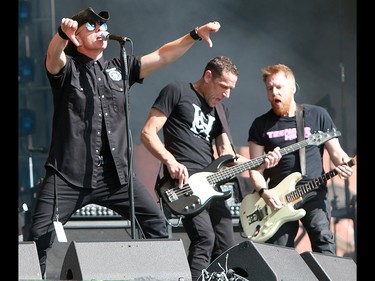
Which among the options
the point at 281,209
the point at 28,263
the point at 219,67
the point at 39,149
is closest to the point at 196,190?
the point at 281,209

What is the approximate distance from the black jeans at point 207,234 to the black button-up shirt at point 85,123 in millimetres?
780

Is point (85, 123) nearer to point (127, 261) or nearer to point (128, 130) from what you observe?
point (128, 130)

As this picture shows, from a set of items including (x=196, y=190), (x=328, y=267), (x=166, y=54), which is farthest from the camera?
(x=196, y=190)

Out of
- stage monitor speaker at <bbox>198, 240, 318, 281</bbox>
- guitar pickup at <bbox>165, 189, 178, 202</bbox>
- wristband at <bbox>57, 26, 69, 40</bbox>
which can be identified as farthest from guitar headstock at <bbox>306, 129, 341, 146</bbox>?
wristband at <bbox>57, 26, 69, 40</bbox>

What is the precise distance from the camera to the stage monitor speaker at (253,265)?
3953 mm

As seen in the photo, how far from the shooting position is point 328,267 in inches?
178

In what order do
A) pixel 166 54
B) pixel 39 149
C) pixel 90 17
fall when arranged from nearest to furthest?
pixel 90 17 → pixel 166 54 → pixel 39 149

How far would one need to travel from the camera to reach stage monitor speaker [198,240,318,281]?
395 cm

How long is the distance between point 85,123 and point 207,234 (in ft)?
3.55

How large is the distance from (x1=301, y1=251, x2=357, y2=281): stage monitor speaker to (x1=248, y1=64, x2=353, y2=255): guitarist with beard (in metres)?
1.08

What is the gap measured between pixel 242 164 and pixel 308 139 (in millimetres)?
477

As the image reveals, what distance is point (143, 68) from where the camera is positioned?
16.6 ft

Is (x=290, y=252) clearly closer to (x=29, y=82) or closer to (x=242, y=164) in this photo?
(x=242, y=164)
